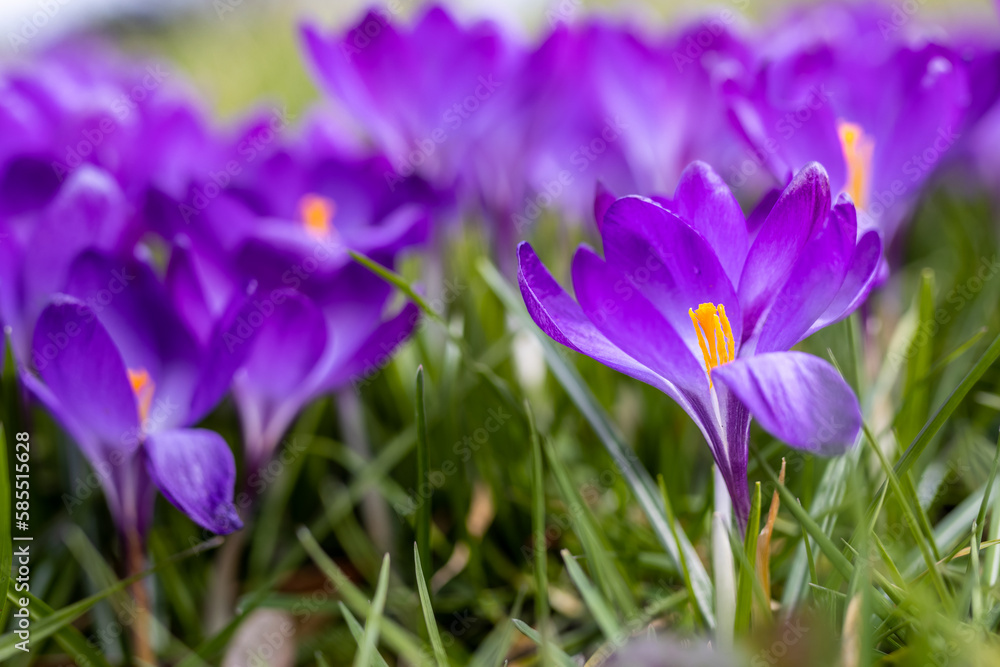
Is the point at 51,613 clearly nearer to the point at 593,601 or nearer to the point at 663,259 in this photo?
the point at 593,601

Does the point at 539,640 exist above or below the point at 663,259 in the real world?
below

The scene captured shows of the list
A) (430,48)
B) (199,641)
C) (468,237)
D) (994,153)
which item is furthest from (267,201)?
(994,153)

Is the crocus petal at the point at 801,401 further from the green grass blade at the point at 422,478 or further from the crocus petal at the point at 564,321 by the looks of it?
the green grass blade at the point at 422,478

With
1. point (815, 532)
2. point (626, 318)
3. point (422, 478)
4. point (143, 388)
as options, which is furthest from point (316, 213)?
point (815, 532)

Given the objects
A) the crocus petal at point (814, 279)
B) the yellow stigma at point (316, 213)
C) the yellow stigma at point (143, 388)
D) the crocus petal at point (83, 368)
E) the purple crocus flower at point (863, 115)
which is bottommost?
the yellow stigma at point (143, 388)

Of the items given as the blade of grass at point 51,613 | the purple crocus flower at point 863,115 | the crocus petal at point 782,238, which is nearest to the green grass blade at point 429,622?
the blade of grass at point 51,613

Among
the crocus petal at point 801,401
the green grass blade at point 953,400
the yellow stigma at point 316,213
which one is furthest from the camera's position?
the yellow stigma at point 316,213
